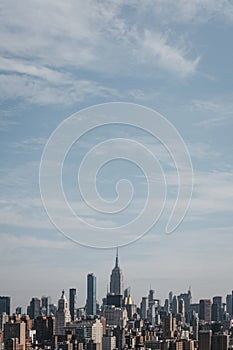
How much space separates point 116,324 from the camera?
13531 mm

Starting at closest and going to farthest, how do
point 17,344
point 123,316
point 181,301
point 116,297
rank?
point 17,344 → point 123,316 → point 116,297 → point 181,301

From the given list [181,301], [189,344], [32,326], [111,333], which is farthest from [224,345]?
[181,301]

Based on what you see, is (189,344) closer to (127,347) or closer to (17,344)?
(127,347)

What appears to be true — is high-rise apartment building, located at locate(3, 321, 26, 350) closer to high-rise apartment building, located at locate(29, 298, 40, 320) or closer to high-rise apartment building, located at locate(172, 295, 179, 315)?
high-rise apartment building, located at locate(29, 298, 40, 320)

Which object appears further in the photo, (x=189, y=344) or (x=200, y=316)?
(x=200, y=316)

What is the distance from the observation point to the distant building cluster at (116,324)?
10.9 meters

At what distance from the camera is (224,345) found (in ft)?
34.8

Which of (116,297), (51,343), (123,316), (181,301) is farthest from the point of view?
(181,301)

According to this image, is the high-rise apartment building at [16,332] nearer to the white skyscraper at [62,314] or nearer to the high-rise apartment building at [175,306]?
the white skyscraper at [62,314]

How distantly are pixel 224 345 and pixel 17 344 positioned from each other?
2.78 metres

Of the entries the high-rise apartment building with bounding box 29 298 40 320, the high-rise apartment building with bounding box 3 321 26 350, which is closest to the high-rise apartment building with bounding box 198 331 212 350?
the high-rise apartment building with bounding box 3 321 26 350

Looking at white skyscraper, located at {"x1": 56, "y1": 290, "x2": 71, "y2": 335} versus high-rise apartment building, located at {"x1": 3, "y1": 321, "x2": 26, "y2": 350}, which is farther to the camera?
white skyscraper, located at {"x1": 56, "y1": 290, "x2": 71, "y2": 335}

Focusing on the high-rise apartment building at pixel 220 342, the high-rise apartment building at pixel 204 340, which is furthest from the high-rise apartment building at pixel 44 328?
the high-rise apartment building at pixel 220 342

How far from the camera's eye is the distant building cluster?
1088 centimetres
